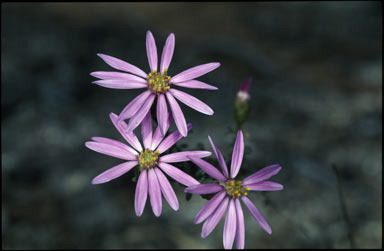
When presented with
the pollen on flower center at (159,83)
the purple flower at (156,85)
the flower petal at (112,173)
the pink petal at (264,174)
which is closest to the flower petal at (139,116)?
the purple flower at (156,85)

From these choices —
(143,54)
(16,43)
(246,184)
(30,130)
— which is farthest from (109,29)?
(246,184)

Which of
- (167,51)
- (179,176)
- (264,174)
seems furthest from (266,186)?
(167,51)

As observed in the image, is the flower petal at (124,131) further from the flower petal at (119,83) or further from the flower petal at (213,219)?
the flower petal at (213,219)

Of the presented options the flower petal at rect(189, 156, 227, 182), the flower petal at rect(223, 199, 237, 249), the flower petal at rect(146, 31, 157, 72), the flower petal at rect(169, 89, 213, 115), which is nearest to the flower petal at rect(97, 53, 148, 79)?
the flower petal at rect(146, 31, 157, 72)

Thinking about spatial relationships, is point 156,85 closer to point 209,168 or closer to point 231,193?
point 209,168

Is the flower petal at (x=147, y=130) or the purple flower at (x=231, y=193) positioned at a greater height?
the flower petal at (x=147, y=130)
